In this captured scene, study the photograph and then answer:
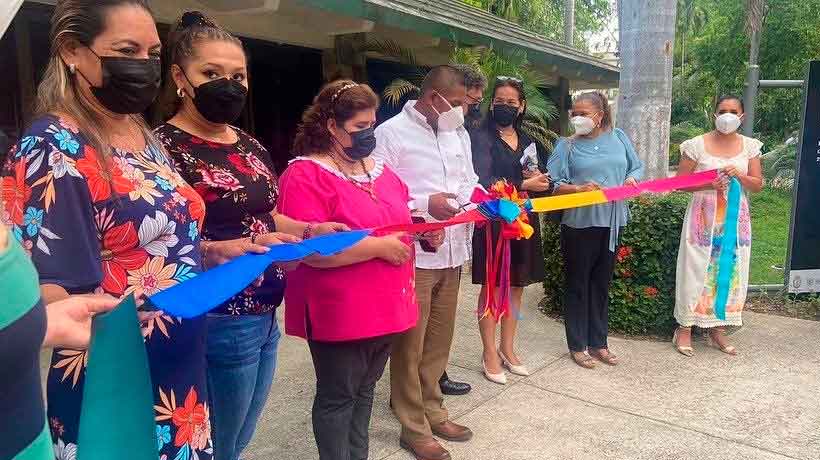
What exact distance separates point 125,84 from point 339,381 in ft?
4.36

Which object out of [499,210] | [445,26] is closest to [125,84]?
[499,210]

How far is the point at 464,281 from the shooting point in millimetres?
6883

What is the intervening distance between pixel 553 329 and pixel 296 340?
2.08 metres

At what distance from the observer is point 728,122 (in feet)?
14.2

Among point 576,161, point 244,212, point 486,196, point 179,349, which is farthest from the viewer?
point 576,161

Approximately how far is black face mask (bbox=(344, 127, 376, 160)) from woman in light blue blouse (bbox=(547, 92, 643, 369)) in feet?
6.67

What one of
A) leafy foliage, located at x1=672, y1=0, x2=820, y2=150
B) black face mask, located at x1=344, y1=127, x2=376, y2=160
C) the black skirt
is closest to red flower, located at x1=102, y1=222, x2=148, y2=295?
black face mask, located at x1=344, y1=127, x2=376, y2=160

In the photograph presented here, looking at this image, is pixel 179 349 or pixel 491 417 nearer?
pixel 179 349

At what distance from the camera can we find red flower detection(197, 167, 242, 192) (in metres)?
1.98

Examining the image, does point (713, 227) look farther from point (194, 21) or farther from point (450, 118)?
point (194, 21)

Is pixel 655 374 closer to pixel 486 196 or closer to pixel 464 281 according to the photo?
pixel 486 196

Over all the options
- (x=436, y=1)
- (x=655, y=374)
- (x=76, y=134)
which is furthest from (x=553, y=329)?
(x=436, y=1)

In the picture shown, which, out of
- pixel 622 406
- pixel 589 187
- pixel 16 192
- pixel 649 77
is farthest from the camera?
pixel 649 77

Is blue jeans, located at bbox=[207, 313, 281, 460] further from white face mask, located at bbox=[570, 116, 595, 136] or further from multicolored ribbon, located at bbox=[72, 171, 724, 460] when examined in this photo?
white face mask, located at bbox=[570, 116, 595, 136]
